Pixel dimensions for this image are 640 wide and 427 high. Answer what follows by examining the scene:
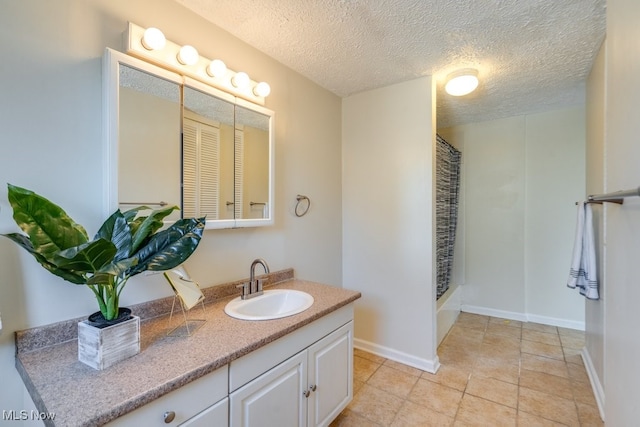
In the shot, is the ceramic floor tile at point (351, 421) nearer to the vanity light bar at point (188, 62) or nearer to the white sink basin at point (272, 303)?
the white sink basin at point (272, 303)

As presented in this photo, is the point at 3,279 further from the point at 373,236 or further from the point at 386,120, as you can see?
the point at 386,120

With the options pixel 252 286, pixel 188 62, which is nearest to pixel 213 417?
pixel 252 286

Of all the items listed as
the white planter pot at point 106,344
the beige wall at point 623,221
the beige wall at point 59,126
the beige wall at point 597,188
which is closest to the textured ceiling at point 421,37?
the beige wall at point 597,188

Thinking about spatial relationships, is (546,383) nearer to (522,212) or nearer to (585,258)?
(585,258)

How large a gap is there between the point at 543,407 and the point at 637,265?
5.63ft

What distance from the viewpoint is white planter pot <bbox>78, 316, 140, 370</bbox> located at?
0.89 metres

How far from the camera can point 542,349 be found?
2.58m

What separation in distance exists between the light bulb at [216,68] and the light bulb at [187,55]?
113 millimetres

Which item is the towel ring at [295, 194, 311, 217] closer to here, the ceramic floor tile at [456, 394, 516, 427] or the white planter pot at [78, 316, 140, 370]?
the white planter pot at [78, 316, 140, 370]

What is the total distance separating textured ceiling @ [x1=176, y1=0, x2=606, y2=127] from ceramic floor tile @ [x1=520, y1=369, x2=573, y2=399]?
2.32m

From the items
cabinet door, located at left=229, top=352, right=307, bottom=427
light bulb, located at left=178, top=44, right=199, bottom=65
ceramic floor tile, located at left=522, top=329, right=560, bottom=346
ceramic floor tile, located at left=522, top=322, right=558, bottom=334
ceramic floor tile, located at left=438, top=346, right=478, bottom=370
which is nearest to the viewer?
cabinet door, located at left=229, top=352, right=307, bottom=427

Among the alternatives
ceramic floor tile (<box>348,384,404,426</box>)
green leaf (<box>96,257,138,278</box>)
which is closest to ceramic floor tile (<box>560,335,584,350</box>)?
ceramic floor tile (<box>348,384,404,426</box>)

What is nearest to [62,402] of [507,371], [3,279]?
[3,279]

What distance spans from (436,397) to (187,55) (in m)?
2.55
